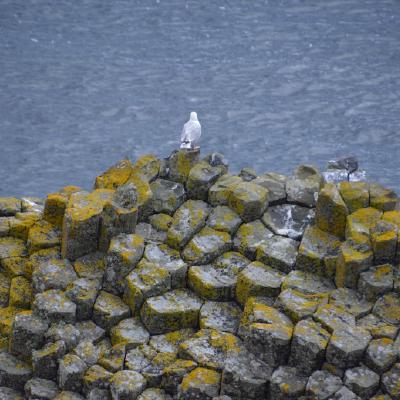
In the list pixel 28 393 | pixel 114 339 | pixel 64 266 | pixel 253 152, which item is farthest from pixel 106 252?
pixel 253 152

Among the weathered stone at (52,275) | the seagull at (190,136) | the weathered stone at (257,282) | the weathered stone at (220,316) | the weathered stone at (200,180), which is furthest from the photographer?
the seagull at (190,136)

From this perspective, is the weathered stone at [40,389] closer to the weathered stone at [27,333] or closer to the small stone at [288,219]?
the weathered stone at [27,333]

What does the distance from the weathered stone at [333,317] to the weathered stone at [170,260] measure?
261 cm

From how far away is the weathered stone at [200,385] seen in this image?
546 inches

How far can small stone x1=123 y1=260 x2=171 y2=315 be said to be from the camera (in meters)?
15.2

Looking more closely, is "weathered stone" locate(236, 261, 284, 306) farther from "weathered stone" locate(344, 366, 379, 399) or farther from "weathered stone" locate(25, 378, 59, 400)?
"weathered stone" locate(25, 378, 59, 400)

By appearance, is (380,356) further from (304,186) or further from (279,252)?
(304,186)

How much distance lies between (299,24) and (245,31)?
7.69 feet

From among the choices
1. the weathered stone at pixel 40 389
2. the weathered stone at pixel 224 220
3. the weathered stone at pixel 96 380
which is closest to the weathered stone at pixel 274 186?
the weathered stone at pixel 224 220

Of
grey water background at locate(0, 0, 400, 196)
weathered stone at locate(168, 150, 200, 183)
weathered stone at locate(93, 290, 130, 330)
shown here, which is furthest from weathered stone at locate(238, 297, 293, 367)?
grey water background at locate(0, 0, 400, 196)

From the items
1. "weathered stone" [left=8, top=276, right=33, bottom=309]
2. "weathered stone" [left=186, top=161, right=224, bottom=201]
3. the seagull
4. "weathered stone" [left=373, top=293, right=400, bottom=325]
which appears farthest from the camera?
the seagull

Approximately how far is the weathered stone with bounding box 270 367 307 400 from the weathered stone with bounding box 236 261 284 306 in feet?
5.62

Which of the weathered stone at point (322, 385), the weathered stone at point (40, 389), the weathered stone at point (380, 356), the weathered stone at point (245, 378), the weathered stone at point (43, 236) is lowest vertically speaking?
the weathered stone at point (40, 389)

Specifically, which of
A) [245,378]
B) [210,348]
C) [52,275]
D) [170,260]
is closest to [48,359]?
[52,275]
